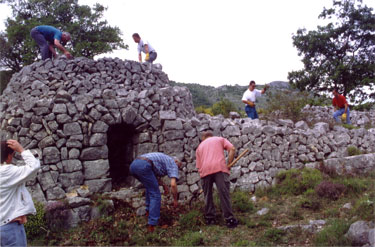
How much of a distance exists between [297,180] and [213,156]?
2579 millimetres

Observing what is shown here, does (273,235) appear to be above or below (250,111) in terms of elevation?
below

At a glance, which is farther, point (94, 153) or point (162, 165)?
point (94, 153)

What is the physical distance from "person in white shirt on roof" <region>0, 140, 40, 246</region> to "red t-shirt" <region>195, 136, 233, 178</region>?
3026 mm

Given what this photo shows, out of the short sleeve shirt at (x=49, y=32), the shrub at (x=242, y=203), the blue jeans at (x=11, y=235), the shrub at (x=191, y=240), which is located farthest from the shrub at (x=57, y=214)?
the short sleeve shirt at (x=49, y=32)

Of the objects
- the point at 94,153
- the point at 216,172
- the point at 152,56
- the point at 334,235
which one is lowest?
the point at 334,235

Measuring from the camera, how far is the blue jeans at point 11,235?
328 centimetres

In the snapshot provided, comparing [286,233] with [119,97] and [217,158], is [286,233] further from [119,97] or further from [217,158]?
[119,97]

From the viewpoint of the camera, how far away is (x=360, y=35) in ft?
66.6

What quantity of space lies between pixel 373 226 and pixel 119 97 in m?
5.52

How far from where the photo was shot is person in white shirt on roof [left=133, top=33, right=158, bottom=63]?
10.4 metres

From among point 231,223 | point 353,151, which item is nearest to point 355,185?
point 353,151

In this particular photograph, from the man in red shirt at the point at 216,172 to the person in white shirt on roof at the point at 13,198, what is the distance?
3049 mm

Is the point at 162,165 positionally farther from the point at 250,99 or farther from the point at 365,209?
the point at 250,99

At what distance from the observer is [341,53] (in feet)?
67.5
